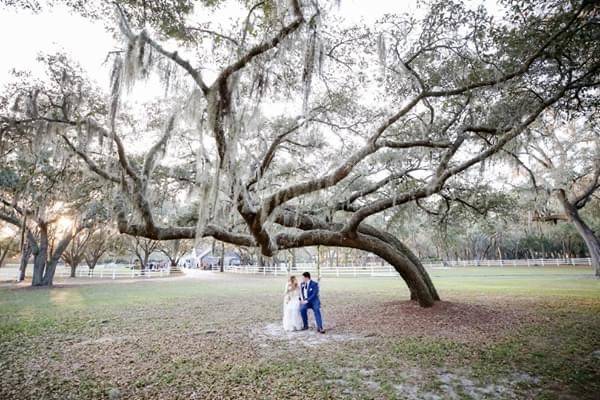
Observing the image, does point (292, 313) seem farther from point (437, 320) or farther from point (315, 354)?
point (437, 320)

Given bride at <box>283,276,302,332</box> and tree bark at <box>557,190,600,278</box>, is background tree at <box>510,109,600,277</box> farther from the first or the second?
bride at <box>283,276,302,332</box>

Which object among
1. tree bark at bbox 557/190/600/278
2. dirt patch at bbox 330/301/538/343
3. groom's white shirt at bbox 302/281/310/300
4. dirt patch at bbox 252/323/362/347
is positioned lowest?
dirt patch at bbox 252/323/362/347

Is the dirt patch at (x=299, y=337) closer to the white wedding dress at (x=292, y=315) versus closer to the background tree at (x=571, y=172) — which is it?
the white wedding dress at (x=292, y=315)

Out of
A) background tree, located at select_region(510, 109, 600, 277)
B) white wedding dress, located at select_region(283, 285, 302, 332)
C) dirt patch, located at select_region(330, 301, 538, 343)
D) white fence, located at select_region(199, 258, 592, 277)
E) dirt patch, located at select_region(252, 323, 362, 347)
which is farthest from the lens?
white fence, located at select_region(199, 258, 592, 277)

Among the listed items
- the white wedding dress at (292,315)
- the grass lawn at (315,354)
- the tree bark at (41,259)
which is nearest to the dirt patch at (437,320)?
the grass lawn at (315,354)

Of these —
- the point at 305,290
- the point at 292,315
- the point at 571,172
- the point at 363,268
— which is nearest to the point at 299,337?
the point at 292,315

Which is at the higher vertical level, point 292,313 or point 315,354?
point 292,313

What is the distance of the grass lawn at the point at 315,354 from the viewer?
143 inches

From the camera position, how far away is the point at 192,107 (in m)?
4.86

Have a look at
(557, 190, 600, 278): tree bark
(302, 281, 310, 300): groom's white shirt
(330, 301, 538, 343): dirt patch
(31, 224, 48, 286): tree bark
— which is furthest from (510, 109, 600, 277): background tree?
(31, 224, 48, 286): tree bark

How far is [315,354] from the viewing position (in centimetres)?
489

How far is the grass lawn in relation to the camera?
3.62 metres

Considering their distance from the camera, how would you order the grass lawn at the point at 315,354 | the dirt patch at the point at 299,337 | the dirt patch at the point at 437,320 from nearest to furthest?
the grass lawn at the point at 315,354 < the dirt patch at the point at 299,337 < the dirt patch at the point at 437,320

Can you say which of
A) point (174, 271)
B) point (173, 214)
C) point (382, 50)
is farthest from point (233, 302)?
point (174, 271)
